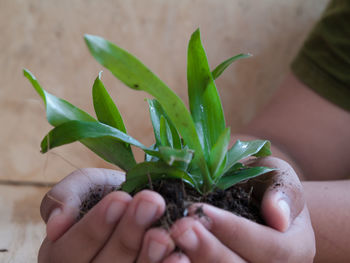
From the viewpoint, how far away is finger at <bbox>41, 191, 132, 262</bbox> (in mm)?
372

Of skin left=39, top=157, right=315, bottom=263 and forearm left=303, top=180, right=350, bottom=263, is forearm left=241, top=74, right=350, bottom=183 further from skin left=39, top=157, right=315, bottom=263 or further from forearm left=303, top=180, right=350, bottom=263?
skin left=39, top=157, right=315, bottom=263

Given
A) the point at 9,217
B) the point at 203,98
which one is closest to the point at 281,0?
the point at 203,98

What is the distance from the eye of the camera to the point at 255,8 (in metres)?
1.10

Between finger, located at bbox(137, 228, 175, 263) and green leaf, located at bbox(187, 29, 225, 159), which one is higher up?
green leaf, located at bbox(187, 29, 225, 159)

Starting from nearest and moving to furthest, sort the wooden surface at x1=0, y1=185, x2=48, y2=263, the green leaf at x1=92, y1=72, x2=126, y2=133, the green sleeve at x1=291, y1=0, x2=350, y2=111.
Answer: the green leaf at x1=92, y1=72, x2=126, y2=133
the wooden surface at x1=0, y1=185, x2=48, y2=263
the green sleeve at x1=291, y1=0, x2=350, y2=111

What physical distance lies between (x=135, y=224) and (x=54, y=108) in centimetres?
15

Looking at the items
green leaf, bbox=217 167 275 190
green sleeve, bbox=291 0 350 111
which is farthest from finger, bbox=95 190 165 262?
green sleeve, bbox=291 0 350 111

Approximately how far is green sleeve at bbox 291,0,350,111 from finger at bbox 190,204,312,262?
0.57 meters

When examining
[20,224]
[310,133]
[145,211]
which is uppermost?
[145,211]

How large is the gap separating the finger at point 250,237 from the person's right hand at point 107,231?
43 millimetres

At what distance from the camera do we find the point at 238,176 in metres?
0.45

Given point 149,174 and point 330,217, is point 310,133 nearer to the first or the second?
point 330,217

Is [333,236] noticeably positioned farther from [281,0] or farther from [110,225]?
[281,0]

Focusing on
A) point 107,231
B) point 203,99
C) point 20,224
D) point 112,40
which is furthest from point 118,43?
point 107,231
